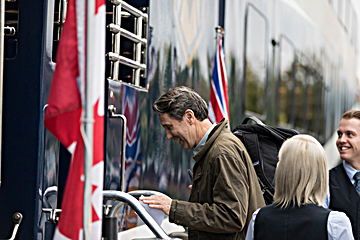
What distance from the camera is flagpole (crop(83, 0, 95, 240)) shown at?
1711mm

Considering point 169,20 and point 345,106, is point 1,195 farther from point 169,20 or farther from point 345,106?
point 345,106

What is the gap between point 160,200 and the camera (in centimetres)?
247

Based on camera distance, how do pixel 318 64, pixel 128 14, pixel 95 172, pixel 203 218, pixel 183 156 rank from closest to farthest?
pixel 95 172 < pixel 203 218 < pixel 128 14 < pixel 183 156 < pixel 318 64

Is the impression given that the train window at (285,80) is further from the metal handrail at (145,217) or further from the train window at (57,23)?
the metal handrail at (145,217)

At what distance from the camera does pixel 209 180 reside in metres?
2.48

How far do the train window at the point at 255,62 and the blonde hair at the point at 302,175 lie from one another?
3.62 metres

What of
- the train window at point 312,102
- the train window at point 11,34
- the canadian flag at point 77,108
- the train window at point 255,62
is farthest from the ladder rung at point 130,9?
the train window at point 312,102

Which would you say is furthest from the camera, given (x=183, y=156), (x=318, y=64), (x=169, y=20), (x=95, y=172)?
(x=318, y=64)

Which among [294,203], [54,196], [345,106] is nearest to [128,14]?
[54,196]

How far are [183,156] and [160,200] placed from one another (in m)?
1.82

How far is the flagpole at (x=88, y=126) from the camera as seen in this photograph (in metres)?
1.71

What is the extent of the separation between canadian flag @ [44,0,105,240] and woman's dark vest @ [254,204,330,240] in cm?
77

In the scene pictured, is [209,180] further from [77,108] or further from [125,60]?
[125,60]

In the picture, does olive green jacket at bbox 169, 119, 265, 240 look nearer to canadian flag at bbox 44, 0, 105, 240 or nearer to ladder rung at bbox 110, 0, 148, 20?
canadian flag at bbox 44, 0, 105, 240
